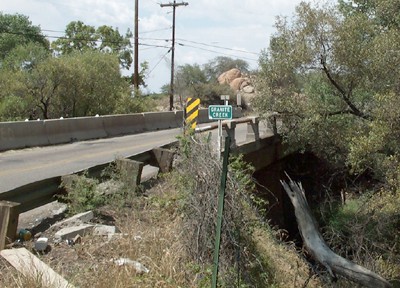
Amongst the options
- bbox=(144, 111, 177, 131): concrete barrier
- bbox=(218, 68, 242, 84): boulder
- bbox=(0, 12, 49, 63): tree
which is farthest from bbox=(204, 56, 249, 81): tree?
bbox=(144, 111, 177, 131): concrete barrier

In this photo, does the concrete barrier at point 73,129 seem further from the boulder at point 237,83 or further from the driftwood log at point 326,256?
the boulder at point 237,83

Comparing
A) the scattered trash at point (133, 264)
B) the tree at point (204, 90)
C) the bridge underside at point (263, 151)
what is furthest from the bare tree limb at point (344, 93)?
the tree at point (204, 90)

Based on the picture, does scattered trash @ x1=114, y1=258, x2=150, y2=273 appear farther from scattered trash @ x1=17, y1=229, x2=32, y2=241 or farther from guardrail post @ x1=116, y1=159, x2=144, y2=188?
guardrail post @ x1=116, y1=159, x2=144, y2=188

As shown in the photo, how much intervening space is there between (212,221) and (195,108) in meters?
11.9

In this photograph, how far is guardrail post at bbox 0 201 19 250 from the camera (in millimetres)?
6016

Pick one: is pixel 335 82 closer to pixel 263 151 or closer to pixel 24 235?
pixel 263 151

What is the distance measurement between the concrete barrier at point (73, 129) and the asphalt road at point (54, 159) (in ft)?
1.97

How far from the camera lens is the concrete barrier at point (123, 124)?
24.6m

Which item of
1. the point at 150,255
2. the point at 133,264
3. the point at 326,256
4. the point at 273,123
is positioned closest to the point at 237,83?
the point at 273,123

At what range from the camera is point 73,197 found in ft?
25.2

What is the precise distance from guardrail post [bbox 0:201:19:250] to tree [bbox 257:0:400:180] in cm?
931

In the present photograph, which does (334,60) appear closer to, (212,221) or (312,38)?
(312,38)

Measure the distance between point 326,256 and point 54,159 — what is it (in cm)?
920

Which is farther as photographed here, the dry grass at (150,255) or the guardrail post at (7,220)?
the guardrail post at (7,220)
